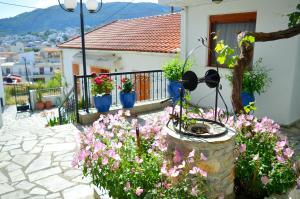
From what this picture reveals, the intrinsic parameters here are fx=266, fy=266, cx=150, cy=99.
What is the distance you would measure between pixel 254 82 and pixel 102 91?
11.0 ft

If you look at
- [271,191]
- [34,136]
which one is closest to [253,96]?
[271,191]

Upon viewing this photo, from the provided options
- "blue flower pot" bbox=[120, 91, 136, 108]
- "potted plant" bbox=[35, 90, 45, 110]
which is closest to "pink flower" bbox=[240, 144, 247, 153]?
"blue flower pot" bbox=[120, 91, 136, 108]

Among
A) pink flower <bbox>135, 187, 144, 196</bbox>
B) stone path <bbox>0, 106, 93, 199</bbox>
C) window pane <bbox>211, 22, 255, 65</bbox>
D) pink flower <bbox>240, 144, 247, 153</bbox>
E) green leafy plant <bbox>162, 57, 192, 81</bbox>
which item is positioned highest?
window pane <bbox>211, 22, 255, 65</bbox>

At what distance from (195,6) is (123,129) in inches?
205

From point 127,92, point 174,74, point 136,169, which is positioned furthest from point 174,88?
point 136,169

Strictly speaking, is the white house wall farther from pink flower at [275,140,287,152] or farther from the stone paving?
pink flower at [275,140,287,152]

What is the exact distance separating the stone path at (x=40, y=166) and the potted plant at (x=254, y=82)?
12.1 ft

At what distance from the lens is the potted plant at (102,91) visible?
607cm

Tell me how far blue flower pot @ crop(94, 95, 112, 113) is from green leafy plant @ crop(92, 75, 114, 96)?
0.12 meters

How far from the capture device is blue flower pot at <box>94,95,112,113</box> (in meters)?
6.08

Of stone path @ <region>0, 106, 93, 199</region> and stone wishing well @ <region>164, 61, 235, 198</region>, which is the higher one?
stone wishing well @ <region>164, 61, 235, 198</region>

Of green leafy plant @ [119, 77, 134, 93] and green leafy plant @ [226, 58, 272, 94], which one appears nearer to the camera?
green leafy plant @ [226, 58, 272, 94]

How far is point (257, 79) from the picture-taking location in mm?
5695

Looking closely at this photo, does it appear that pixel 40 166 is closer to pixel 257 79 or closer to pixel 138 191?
pixel 138 191
